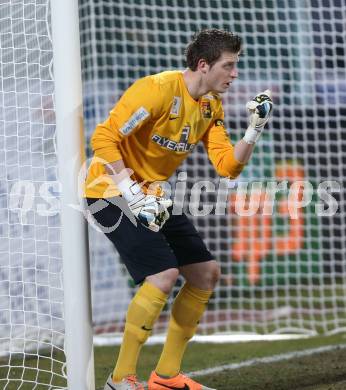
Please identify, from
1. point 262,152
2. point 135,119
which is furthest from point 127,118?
point 262,152

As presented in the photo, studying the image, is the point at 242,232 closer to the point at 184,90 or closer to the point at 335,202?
the point at 335,202

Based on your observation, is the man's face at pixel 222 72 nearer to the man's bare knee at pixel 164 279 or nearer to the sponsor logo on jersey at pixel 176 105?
the sponsor logo on jersey at pixel 176 105

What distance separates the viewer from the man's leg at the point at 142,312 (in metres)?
4.42

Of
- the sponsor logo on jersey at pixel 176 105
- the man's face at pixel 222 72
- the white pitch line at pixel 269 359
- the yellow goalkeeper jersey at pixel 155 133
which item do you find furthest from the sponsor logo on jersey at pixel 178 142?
the white pitch line at pixel 269 359

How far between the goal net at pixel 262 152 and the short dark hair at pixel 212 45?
3173 mm

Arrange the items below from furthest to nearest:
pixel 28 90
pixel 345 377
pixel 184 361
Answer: pixel 184 361 → pixel 345 377 → pixel 28 90

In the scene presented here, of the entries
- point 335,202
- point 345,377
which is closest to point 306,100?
point 335,202

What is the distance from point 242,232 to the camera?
27.7ft

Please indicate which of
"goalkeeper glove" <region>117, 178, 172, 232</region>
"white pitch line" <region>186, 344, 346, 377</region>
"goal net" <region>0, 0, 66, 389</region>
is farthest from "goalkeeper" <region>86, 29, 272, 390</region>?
"white pitch line" <region>186, 344, 346, 377</region>

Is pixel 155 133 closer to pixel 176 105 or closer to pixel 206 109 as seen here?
pixel 176 105

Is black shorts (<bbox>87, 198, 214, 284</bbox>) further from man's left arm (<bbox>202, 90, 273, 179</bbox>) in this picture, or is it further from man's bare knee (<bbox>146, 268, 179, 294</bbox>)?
man's left arm (<bbox>202, 90, 273, 179</bbox>)

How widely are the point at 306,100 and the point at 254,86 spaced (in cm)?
46

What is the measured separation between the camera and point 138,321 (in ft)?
14.6

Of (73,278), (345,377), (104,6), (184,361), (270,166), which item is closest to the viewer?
(73,278)
